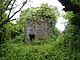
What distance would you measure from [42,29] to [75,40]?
541cm

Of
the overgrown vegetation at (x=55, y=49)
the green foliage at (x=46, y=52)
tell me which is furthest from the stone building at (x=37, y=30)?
the green foliage at (x=46, y=52)

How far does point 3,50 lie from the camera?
49.4 feet

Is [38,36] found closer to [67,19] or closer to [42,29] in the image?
[42,29]

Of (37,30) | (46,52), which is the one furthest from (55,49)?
(37,30)

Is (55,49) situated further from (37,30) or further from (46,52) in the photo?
(37,30)

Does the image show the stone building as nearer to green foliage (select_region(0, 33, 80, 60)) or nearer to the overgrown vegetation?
the overgrown vegetation

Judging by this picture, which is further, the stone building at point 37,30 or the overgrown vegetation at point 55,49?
the stone building at point 37,30

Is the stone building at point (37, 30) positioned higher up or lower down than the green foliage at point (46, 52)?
higher up

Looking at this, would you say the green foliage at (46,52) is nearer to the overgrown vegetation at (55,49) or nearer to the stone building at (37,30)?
the overgrown vegetation at (55,49)

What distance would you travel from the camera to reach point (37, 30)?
18766mm

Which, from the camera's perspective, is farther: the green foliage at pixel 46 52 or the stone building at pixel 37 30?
the stone building at pixel 37 30

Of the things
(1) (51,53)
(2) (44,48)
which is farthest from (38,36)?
(1) (51,53)

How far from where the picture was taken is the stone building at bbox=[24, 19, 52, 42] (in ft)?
61.1

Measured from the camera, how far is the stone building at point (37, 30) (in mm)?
18609
